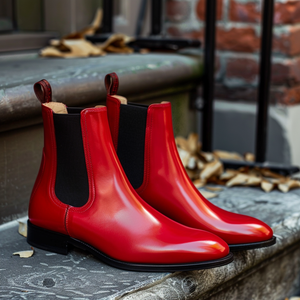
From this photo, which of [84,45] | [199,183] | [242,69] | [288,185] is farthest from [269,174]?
[84,45]

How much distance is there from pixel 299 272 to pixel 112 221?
0.56 m

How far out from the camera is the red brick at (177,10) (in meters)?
1.62

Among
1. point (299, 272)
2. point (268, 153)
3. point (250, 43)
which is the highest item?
point (250, 43)

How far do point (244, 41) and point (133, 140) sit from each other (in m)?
0.86

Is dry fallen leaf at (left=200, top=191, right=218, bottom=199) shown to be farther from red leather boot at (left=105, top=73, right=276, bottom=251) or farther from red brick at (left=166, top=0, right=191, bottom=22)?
red brick at (left=166, top=0, right=191, bottom=22)

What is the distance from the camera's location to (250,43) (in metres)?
1.53

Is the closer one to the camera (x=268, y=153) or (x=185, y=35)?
(x=268, y=153)

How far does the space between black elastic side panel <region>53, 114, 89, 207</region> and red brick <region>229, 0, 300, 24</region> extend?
0.95 metres

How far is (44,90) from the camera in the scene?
0.78m

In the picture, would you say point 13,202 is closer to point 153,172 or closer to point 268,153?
point 153,172

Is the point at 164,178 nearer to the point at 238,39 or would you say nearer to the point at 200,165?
the point at 200,165

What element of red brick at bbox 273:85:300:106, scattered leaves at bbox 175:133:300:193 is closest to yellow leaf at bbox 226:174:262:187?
scattered leaves at bbox 175:133:300:193

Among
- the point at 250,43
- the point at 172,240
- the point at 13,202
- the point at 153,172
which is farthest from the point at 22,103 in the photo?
the point at 250,43

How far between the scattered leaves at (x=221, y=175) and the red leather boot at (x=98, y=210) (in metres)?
0.48
